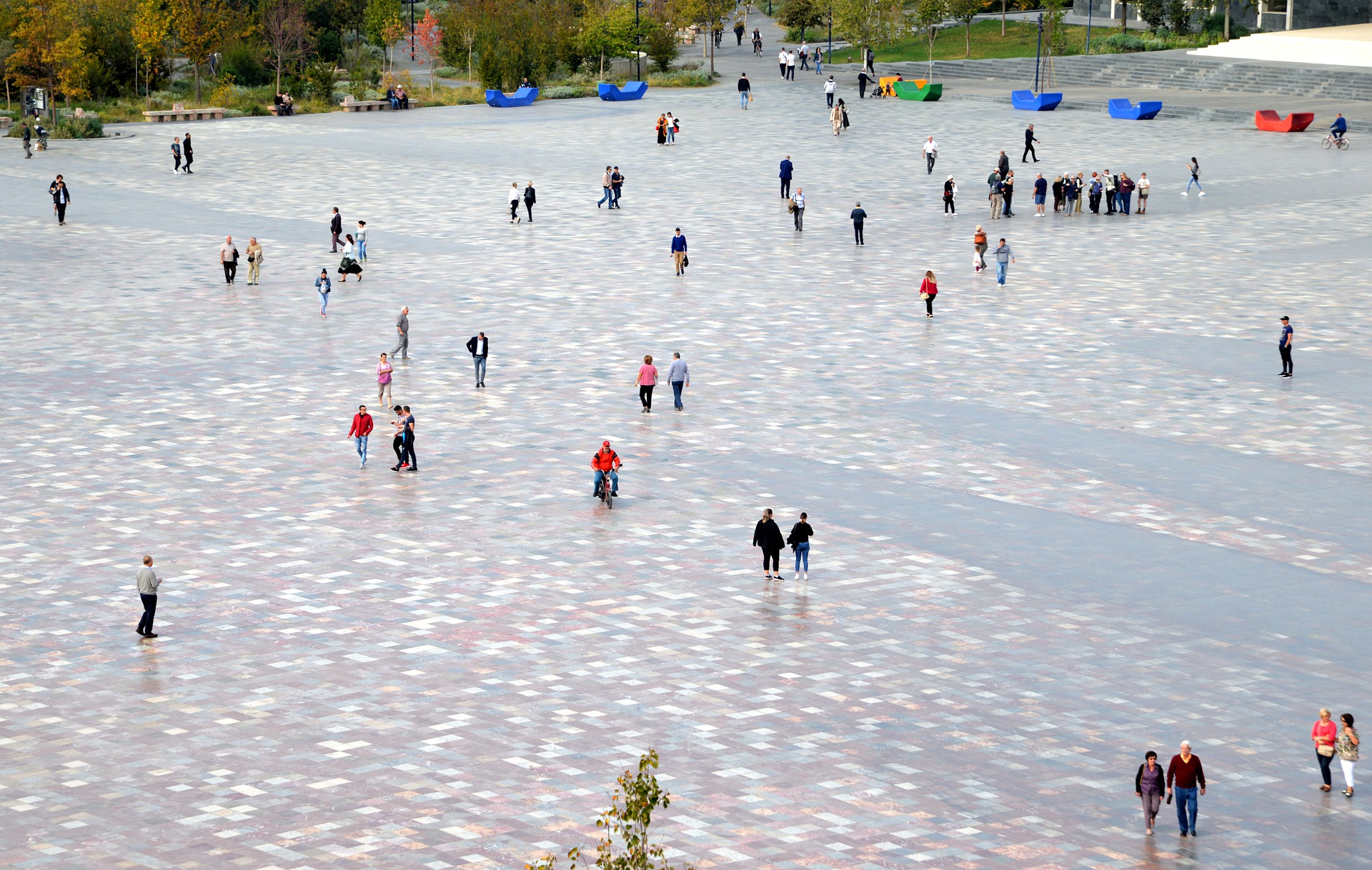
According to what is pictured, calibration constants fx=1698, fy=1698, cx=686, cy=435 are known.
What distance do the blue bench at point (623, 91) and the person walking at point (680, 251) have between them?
117 feet

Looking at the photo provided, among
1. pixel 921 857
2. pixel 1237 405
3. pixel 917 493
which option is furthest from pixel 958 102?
pixel 921 857

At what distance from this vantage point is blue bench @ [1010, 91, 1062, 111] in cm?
6272

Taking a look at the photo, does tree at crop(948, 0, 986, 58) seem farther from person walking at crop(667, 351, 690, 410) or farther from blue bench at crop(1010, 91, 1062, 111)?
person walking at crop(667, 351, 690, 410)

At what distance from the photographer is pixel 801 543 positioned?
19188mm

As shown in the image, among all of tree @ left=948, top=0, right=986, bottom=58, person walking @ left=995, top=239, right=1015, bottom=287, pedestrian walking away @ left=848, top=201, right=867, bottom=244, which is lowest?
person walking @ left=995, top=239, right=1015, bottom=287

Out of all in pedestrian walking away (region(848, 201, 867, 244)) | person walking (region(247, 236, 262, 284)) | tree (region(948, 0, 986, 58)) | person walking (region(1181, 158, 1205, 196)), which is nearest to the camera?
person walking (region(247, 236, 262, 284))

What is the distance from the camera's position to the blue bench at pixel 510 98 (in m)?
68.6

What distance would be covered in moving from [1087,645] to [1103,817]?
3.61 metres

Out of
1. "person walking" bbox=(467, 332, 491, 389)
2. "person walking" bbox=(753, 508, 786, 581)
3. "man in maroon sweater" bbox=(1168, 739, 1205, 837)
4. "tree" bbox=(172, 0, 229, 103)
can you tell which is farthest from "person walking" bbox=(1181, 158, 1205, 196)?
"tree" bbox=(172, 0, 229, 103)

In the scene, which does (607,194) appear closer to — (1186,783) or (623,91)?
(623,91)

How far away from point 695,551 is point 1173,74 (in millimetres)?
55835

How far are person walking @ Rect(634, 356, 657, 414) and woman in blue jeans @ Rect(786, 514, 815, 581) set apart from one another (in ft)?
21.5

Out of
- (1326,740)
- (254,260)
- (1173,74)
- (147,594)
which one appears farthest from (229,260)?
(1173,74)

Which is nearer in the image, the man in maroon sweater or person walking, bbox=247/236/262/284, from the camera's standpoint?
the man in maroon sweater
